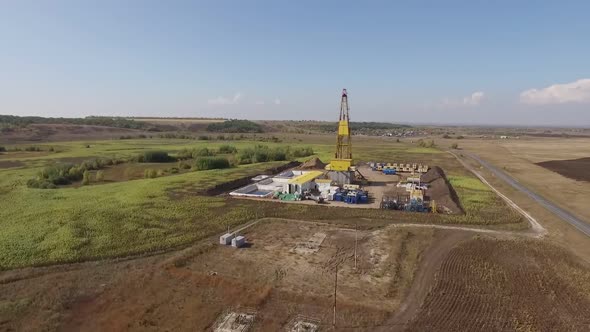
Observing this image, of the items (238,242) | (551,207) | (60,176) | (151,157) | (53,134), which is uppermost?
(53,134)

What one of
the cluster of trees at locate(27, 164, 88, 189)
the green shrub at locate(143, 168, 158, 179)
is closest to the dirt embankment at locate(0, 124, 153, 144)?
the cluster of trees at locate(27, 164, 88, 189)

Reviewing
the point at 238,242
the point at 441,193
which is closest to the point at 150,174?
the point at 238,242

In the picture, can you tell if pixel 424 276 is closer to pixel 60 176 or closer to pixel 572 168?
pixel 60 176

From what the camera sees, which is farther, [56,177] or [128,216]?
[56,177]

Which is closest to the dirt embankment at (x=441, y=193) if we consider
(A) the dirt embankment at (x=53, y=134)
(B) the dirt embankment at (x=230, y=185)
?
(B) the dirt embankment at (x=230, y=185)

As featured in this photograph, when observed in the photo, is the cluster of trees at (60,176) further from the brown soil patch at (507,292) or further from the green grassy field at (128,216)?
the brown soil patch at (507,292)

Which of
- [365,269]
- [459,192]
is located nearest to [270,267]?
[365,269]

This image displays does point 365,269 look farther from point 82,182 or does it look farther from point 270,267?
point 82,182
